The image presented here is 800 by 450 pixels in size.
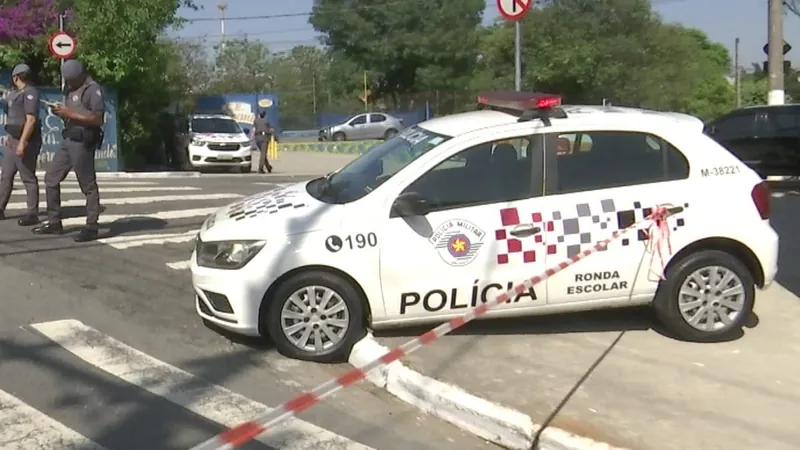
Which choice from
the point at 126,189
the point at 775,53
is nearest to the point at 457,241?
the point at 126,189

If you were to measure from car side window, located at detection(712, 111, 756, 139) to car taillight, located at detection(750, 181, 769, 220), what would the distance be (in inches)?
Result: 425

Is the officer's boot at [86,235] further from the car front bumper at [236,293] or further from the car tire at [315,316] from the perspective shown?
the car tire at [315,316]

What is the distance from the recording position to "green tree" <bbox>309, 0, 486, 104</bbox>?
183 ft

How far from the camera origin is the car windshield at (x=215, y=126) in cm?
2503

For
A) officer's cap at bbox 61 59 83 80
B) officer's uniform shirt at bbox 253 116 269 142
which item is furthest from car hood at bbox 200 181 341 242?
officer's uniform shirt at bbox 253 116 269 142

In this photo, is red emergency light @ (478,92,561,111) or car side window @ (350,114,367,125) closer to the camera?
red emergency light @ (478,92,561,111)

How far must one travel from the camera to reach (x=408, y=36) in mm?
55750

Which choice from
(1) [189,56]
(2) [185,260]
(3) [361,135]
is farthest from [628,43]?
(2) [185,260]

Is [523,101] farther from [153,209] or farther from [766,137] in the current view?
[766,137]

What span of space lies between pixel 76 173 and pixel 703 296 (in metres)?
6.19

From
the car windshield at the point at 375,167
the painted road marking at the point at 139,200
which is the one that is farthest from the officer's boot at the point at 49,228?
the car windshield at the point at 375,167

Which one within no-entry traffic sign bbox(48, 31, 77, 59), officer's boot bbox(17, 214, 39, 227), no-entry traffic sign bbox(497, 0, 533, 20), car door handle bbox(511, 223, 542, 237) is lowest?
officer's boot bbox(17, 214, 39, 227)

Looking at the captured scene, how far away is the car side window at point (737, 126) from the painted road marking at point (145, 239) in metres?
10.7

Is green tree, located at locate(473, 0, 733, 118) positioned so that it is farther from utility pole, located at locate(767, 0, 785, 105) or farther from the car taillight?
the car taillight
